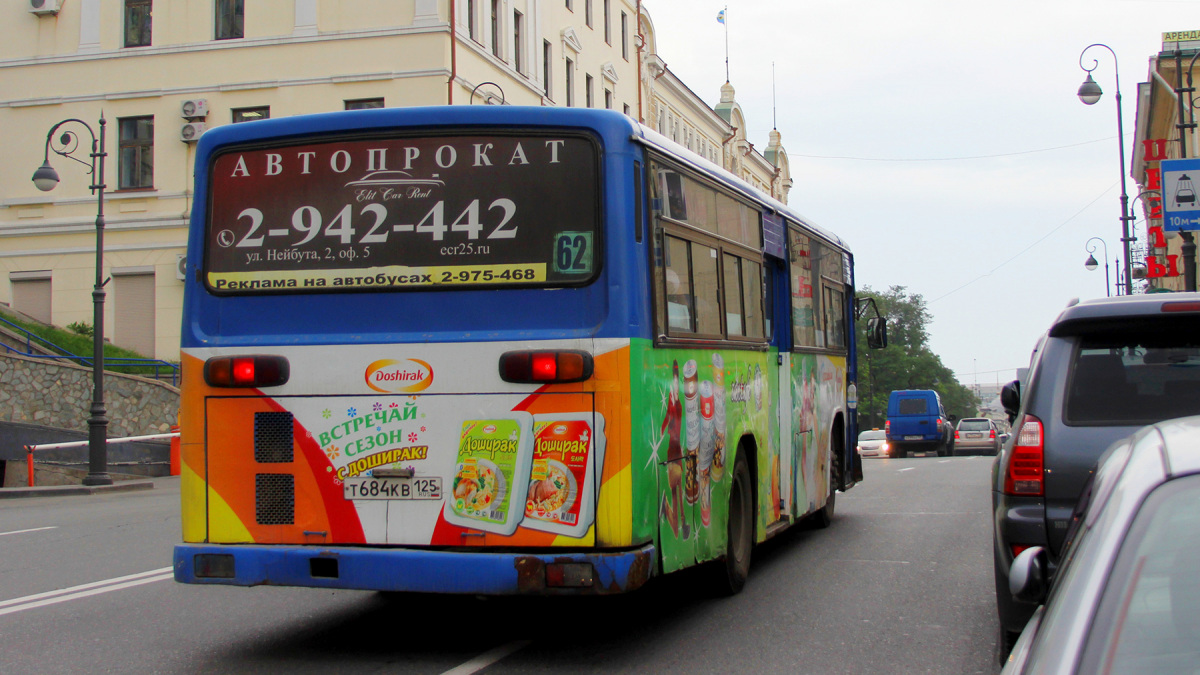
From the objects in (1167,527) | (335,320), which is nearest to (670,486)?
(335,320)

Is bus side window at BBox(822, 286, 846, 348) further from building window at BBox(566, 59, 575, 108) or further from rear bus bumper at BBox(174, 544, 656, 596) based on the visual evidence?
building window at BBox(566, 59, 575, 108)

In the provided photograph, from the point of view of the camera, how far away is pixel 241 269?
6973 millimetres

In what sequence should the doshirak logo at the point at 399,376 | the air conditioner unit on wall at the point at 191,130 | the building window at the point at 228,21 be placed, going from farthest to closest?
the building window at the point at 228,21
the air conditioner unit on wall at the point at 191,130
the doshirak logo at the point at 399,376

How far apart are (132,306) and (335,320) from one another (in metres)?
30.4

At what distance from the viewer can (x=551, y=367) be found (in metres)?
6.34

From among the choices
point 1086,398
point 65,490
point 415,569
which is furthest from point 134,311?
point 1086,398

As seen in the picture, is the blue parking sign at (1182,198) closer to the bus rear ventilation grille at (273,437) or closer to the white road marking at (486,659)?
the white road marking at (486,659)

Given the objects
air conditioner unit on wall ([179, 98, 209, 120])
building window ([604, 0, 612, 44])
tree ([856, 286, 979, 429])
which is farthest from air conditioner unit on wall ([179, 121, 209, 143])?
tree ([856, 286, 979, 429])

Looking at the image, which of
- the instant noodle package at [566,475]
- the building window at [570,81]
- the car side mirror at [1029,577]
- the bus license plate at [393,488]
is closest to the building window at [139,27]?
the building window at [570,81]

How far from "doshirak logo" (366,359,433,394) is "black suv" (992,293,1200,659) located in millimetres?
2892

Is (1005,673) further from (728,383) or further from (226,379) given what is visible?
(728,383)

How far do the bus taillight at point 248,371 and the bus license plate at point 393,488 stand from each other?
69cm

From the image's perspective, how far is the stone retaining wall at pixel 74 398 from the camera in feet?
91.9

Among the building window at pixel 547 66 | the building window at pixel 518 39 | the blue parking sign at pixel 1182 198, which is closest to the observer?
the blue parking sign at pixel 1182 198
